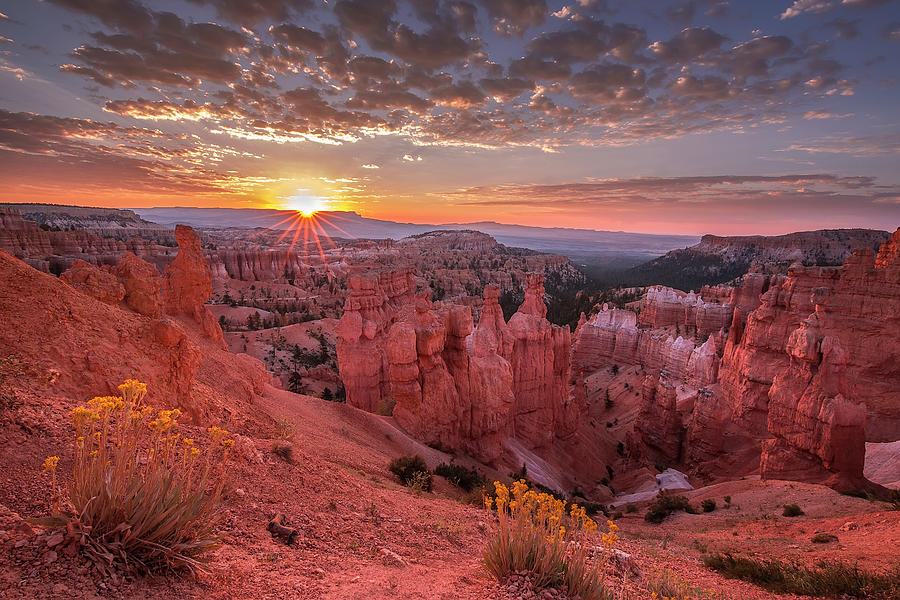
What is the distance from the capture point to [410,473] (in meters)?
10.5

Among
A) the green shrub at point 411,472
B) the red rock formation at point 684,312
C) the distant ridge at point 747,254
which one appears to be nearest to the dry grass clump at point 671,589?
the green shrub at point 411,472

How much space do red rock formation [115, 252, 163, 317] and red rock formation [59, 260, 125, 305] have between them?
19.8 inches

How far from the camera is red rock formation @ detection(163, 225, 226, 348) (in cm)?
1360

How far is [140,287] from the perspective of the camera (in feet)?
30.6

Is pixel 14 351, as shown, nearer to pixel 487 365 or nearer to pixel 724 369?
pixel 487 365

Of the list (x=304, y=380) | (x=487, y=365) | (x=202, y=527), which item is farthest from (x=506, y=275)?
(x=202, y=527)

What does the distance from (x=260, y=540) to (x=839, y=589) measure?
7.39 m

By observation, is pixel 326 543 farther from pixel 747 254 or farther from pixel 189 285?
pixel 747 254

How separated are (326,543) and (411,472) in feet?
20.6

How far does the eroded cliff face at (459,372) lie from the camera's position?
16766mm

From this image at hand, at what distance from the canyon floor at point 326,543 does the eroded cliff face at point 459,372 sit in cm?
624

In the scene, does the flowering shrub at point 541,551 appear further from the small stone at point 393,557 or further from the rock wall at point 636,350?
the rock wall at point 636,350

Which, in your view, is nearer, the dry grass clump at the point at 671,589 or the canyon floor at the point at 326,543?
the canyon floor at the point at 326,543

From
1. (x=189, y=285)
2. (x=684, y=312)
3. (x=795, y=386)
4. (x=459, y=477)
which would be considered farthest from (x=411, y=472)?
(x=684, y=312)
